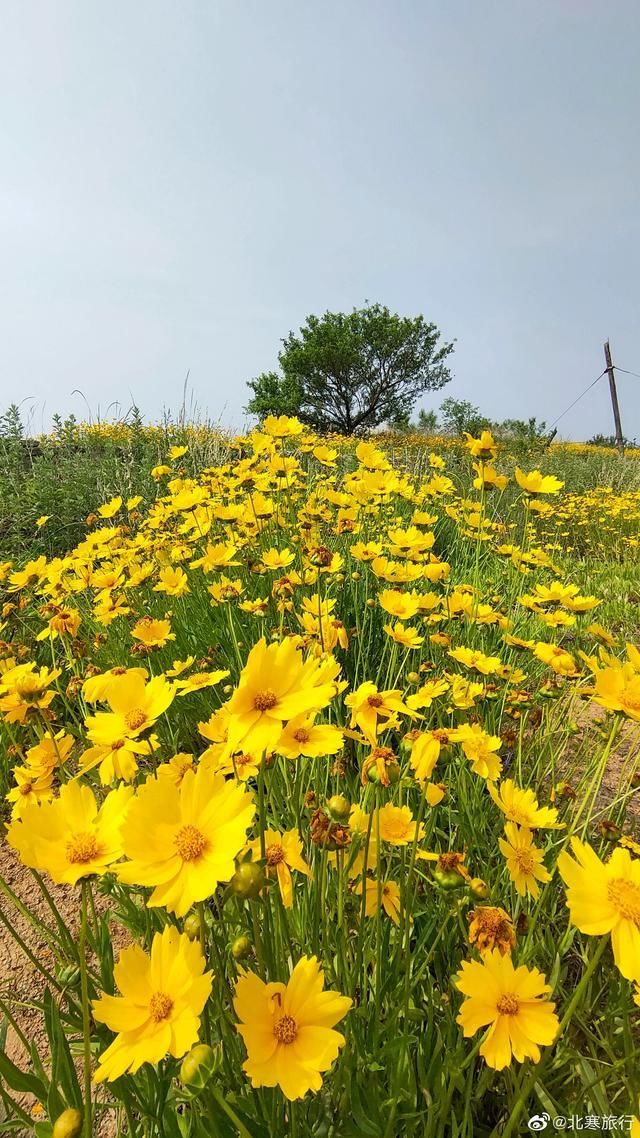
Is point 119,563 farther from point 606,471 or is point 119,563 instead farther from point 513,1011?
point 606,471

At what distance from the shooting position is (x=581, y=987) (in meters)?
0.64

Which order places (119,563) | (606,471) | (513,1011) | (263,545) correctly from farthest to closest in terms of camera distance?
1. (606,471)
2. (263,545)
3. (119,563)
4. (513,1011)

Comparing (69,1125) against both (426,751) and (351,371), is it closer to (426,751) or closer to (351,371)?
(426,751)

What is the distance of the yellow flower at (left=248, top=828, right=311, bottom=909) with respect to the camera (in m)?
0.85

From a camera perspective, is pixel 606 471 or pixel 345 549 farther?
pixel 606 471

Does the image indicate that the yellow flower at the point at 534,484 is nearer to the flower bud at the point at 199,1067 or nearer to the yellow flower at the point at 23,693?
the yellow flower at the point at 23,693

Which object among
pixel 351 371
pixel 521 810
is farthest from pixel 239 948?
pixel 351 371

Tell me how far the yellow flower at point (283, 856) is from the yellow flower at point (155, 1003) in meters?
0.21

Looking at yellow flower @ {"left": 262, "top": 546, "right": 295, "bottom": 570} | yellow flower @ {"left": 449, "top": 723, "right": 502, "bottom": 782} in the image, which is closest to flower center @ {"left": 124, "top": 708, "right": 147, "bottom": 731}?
yellow flower @ {"left": 449, "top": 723, "right": 502, "bottom": 782}

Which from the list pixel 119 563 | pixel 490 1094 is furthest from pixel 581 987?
pixel 119 563

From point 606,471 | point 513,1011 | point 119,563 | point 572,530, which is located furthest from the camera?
point 606,471

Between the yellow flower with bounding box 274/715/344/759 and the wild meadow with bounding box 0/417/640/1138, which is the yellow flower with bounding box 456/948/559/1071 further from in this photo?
the yellow flower with bounding box 274/715/344/759

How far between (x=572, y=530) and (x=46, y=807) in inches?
284

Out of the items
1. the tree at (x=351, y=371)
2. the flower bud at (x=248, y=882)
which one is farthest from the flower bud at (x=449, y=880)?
the tree at (x=351, y=371)
